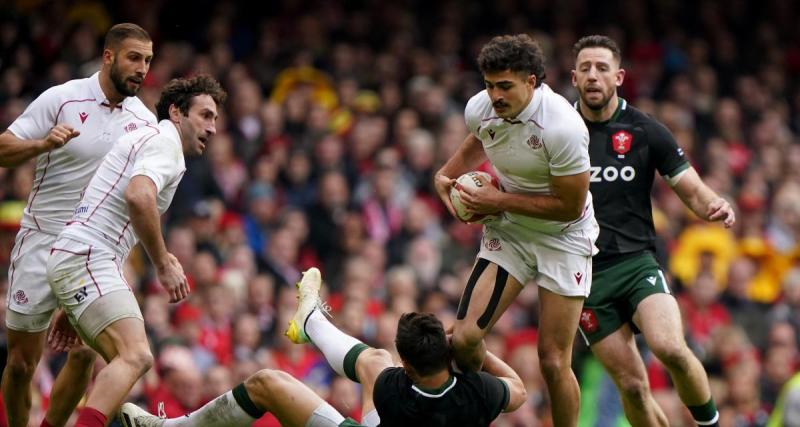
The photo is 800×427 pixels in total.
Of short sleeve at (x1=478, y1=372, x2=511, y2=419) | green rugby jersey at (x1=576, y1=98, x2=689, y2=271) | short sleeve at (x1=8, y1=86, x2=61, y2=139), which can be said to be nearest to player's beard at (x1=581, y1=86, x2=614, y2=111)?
green rugby jersey at (x1=576, y1=98, x2=689, y2=271)

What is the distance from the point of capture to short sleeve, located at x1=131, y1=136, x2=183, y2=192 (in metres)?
7.76

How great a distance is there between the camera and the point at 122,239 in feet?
26.9

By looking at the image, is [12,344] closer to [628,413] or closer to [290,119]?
[628,413]

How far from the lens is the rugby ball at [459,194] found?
8.23 m

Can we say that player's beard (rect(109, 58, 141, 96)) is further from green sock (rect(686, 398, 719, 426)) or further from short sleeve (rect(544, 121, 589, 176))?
green sock (rect(686, 398, 719, 426))

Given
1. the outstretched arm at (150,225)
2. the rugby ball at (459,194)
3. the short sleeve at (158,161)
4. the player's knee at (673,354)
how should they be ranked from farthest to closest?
the player's knee at (673,354) → the rugby ball at (459,194) → the short sleeve at (158,161) → the outstretched arm at (150,225)

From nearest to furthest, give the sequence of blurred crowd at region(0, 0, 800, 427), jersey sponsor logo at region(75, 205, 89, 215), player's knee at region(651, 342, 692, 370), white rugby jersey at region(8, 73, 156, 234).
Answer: jersey sponsor logo at region(75, 205, 89, 215)
white rugby jersey at region(8, 73, 156, 234)
player's knee at region(651, 342, 692, 370)
blurred crowd at region(0, 0, 800, 427)

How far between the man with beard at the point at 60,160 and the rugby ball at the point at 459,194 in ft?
6.22

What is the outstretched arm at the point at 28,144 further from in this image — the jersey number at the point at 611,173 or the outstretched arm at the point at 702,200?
the outstretched arm at the point at 702,200

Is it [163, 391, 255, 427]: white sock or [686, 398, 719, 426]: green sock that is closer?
[163, 391, 255, 427]: white sock

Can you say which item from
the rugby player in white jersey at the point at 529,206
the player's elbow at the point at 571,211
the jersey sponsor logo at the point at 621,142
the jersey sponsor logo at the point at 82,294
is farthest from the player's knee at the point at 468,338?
the jersey sponsor logo at the point at 82,294

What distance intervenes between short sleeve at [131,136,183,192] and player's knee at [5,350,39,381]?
1.58m

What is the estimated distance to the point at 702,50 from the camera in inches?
749

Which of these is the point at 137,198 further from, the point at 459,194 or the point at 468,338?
the point at 468,338
